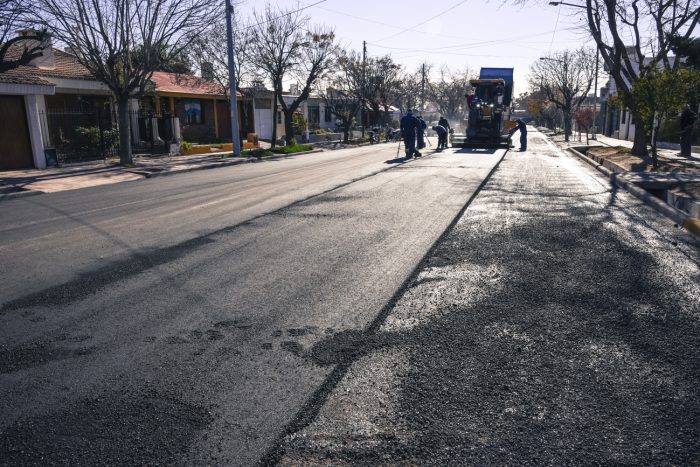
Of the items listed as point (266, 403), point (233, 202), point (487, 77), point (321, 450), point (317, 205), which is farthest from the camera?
point (487, 77)

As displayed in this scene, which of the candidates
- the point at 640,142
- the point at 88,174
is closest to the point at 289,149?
the point at 88,174

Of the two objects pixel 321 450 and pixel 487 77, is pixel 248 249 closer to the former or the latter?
pixel 321 450

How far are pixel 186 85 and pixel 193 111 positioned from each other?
1853 mm

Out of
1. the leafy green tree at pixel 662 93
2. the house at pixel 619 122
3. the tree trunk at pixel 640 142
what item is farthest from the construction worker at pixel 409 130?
the house at pixel 619 122

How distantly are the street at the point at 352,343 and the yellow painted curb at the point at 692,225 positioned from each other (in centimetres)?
28

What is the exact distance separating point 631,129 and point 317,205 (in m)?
35.2

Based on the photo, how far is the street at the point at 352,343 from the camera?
261cm

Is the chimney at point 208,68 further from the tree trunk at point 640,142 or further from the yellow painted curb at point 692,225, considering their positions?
the yellow painted curb at point 692,225

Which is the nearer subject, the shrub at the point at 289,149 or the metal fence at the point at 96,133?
the metal fence at the point at 96,133

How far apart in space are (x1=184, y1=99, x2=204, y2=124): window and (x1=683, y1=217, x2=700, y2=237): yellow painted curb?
29978mm

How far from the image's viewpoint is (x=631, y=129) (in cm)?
3725

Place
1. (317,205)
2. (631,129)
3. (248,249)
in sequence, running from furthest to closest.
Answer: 1. (631,129)
2. (317,205)
3. (248,249)

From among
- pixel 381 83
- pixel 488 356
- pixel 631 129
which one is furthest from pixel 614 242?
pixel 381 83

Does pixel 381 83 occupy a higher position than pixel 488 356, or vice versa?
pixel 381 83
